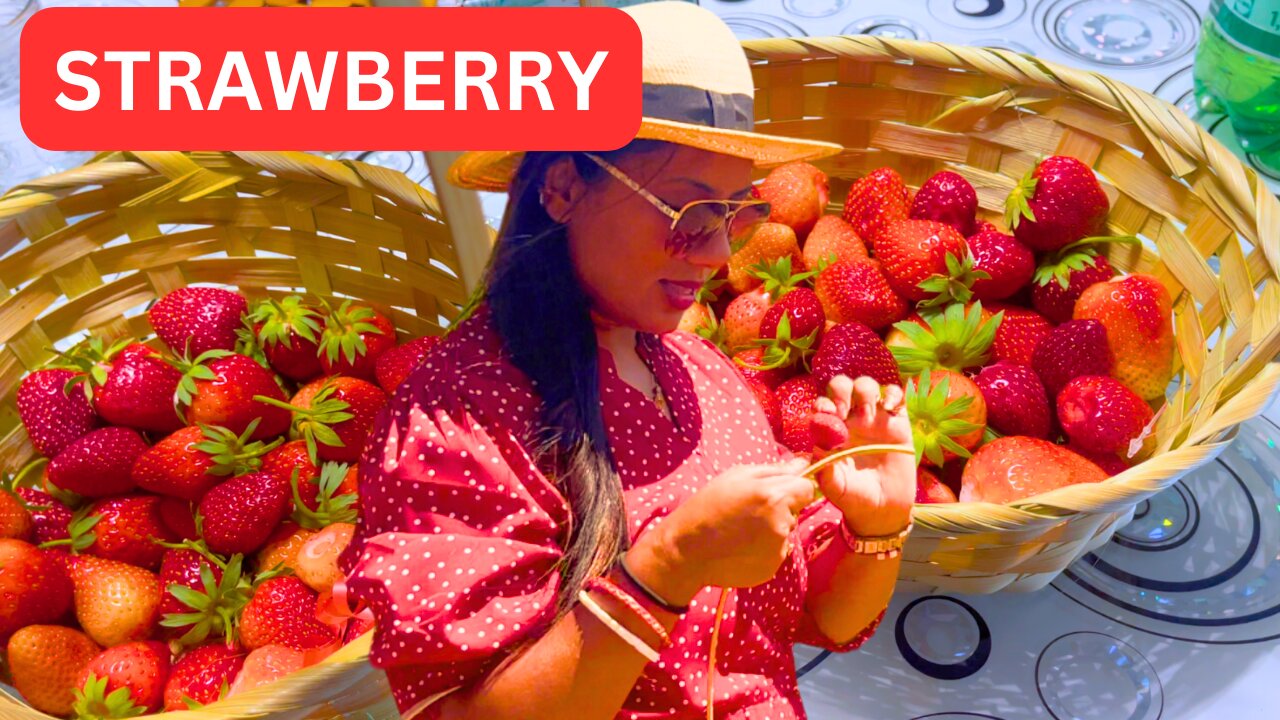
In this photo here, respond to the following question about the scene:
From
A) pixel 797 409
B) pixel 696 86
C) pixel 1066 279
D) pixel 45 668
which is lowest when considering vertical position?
pixel 45 668

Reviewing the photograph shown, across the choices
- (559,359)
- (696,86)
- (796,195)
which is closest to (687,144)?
(696,86)

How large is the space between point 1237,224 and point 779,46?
1.66 feet

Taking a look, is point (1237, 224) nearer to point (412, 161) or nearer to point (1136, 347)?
point (1136, 347)

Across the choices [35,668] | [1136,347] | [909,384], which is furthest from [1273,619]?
[35,668]

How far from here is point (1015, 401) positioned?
102 centimetres

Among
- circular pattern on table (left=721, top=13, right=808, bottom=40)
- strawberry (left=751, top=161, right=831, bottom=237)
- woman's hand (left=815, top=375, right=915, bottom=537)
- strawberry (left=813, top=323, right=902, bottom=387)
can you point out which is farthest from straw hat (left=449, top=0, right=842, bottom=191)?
circular pattern on table (left=721, top=13, right=808, bottom=40)

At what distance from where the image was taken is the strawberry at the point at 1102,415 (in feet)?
3.23

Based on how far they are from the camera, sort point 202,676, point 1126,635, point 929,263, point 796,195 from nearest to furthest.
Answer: point 202,676
point 1126,635
point 929,263
point 796,195

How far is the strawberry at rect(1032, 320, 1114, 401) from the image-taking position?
104 cm

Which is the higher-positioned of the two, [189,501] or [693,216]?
[693,216]

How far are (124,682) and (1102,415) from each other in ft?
2.96

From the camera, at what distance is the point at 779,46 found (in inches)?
47.4

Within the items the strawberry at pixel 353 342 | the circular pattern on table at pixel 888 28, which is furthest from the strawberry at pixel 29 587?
the circular pattern on table at pixel 888 28

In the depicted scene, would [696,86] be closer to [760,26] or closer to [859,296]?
[859,296]
